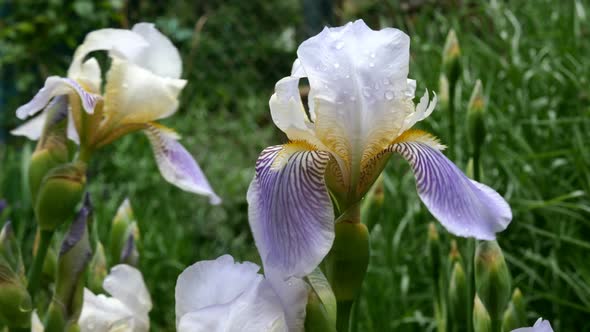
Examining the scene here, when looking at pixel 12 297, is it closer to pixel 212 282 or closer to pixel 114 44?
pixel 212 282

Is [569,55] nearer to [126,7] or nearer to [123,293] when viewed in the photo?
[123,293]

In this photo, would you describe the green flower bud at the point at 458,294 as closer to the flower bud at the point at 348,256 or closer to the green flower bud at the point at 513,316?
the green flower bud at the point at 513,316

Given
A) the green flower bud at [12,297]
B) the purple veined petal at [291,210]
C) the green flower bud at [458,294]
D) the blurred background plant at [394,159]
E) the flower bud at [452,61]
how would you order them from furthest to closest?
the blurred background plant at [394,159] → the flower bud at [452,61] → the green flower bud at [458,294] → the green flower bud at [12,297] → the purple veined petal at [291,210]

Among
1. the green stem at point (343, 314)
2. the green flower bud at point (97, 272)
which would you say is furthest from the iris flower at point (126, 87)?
the green stem at point (343, 314)

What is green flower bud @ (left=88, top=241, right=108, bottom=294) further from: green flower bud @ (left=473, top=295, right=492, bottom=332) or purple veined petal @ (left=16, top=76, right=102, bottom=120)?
green flower bud @ (left=473, top=295, right=492, bottom=332)

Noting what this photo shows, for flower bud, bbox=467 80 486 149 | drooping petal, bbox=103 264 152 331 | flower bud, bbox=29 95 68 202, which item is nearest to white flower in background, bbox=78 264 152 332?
drooping petal, bbox=103 264 152 331

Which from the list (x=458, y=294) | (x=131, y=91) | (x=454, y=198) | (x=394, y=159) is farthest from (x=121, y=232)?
(x=394, y=159)
